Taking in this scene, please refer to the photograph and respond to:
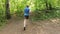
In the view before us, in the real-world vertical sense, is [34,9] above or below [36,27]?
above

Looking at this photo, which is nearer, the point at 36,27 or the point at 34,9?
the point at 36,27

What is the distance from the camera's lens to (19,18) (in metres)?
18.2

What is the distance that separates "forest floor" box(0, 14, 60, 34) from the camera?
530 inches

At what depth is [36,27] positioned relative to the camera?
14.6 m

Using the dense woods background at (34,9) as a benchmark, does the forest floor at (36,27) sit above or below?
below

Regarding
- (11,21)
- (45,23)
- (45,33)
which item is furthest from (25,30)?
(11,21)

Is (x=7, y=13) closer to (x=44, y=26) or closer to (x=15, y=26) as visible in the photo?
(x=15, y=26)

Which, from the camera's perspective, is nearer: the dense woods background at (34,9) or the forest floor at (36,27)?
the forest floor at (36,27)

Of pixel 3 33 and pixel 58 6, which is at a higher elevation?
pixel 58 6

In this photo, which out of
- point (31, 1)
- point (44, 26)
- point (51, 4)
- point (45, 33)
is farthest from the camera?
point (31, 1)

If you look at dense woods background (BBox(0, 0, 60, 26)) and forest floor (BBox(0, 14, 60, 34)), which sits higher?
dense woods background (BBox(0, 0, 60, 26))

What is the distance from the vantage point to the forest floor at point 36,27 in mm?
13469

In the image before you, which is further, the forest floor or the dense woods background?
the dense woods background

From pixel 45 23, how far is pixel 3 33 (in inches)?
161
